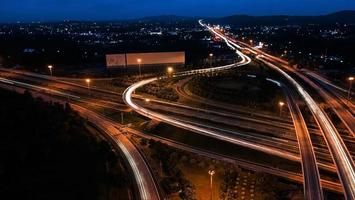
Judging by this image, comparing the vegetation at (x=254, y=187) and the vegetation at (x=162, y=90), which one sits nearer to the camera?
the vegetation at (x=254, y=187)

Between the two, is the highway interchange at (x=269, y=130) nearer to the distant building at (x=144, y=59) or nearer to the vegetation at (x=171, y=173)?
the vegetation at (x=171, y=173)

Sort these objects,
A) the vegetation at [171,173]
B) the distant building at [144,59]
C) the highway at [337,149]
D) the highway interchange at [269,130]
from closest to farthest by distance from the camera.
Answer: the highway at [337,149] → the vegetation at [171,173] → the highway interchange at [269,130] → the distant building at [144,59]

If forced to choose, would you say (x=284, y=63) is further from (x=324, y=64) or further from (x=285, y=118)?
(x=285, y=118)

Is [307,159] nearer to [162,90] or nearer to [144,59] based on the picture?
[162,90]

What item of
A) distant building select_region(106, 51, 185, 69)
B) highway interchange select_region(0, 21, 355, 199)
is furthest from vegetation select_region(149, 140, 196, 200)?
distant building select_region(106, 51, 185, 69)

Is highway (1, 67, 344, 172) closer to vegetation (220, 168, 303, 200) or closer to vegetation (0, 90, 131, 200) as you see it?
vegetation (220, 168, 303, 200)

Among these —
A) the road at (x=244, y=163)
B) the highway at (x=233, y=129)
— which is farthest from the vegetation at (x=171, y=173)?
the highway at (x=233, y=129)

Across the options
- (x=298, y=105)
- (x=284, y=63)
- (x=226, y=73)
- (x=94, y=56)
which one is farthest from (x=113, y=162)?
(x=94, y=56)
